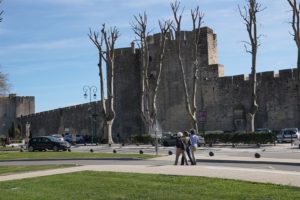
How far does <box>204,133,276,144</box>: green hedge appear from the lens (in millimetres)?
38656

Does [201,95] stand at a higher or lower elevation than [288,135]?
higher

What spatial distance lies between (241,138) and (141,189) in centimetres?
2777

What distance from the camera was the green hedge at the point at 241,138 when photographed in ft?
127

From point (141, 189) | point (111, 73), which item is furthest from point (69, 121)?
point (141, 189)

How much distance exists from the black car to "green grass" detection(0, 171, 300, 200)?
1004 inches

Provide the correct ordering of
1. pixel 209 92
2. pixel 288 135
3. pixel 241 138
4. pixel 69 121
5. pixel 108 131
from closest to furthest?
pixel 241 138, pixel 288 135, pixel 209 92, pixel 108 131, pixel 69 121

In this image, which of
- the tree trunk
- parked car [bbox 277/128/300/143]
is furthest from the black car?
parked car [bbox 277/128/300/143]

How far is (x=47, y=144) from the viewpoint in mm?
42938

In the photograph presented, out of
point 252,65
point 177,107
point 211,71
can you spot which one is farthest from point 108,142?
point 252,65

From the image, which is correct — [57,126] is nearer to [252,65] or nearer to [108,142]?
[108,142]

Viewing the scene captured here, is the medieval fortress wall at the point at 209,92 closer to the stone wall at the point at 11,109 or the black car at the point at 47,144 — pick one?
the black car at the point at 47,144

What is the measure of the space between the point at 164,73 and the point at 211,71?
607 cm

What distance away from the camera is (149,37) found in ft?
194

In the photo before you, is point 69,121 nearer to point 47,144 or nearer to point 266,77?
point 47,144
